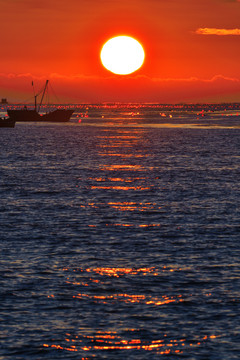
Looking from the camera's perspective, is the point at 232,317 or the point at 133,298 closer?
the point at 232,317

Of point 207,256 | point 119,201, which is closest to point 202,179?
point 119,201

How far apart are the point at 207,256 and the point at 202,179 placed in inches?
1681

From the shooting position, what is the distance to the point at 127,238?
134 ft

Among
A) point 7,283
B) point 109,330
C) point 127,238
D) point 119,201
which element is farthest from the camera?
point 119,201

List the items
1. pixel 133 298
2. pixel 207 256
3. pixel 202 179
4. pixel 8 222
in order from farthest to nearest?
1. pixel 202 179
2. pixel 8 222
3. pixel 207 256
4. pixel 133 298

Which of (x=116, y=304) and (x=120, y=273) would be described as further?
(x=120, y=273)

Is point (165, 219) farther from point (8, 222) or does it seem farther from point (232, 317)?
point (232, 317)

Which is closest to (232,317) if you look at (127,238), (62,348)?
(62,348)

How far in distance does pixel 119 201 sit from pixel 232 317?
33153 mm

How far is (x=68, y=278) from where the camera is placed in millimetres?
31250

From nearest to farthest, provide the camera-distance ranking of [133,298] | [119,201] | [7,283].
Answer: [133,298]
[7,283]
[119,201]

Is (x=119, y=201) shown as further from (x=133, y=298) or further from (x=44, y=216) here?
(x=133, y=298)

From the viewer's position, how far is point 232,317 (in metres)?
25.8

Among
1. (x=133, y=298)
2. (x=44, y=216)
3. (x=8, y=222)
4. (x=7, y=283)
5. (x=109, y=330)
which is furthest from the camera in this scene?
(x=44, y=216)
